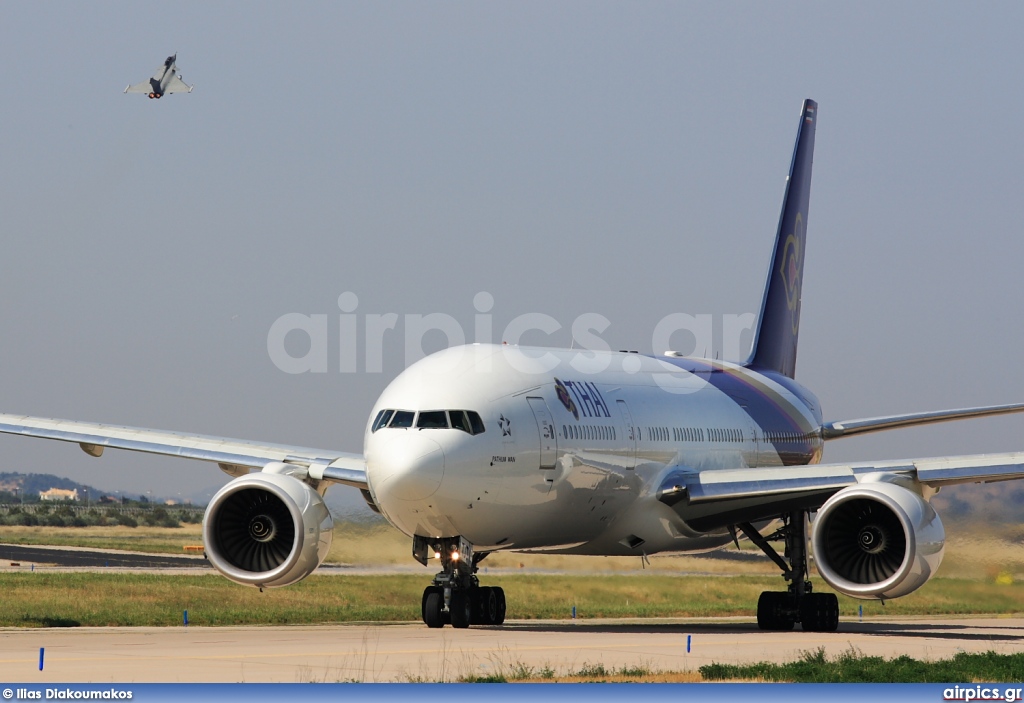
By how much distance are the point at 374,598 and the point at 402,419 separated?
11292 millimetres

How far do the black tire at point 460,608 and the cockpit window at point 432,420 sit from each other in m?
3.13

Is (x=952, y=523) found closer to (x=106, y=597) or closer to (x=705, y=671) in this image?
(x=106, y=597)

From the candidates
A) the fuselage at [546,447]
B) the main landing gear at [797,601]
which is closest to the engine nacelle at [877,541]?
the main landing gear at [797,601]

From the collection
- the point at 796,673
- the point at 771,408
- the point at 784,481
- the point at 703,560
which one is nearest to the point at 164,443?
the point at 784,481

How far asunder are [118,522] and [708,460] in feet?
167

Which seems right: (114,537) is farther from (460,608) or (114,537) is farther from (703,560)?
(460,608)

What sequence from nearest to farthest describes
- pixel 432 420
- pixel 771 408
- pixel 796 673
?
pixel 796 673, pixel 432 420, pixel 771 408

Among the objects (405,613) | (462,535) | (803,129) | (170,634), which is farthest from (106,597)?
(803,129)

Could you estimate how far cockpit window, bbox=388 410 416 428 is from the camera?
72.6 feet

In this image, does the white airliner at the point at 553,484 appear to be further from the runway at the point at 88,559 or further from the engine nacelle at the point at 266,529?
the runway at the point at 88,559

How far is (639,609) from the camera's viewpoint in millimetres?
33500

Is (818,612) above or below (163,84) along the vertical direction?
below

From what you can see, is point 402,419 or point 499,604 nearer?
point 402,419

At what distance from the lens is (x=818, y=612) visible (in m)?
26.8
